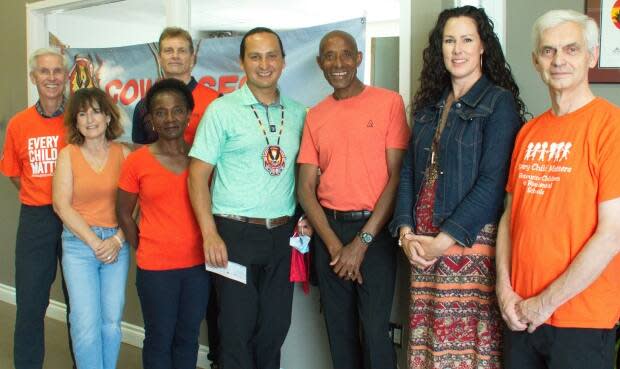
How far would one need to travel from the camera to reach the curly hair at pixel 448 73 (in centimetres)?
188

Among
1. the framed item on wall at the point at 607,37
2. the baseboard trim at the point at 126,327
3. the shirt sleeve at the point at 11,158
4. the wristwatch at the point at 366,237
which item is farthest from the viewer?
the baseboard trim at the point at 126,327

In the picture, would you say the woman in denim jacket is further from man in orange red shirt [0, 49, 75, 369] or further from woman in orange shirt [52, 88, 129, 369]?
man in orange red shirt [0, 49, 75, 369]

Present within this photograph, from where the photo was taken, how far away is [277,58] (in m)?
2.31

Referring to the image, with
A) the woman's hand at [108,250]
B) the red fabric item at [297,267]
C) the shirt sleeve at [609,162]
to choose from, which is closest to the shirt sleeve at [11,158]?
the woman's hand at [108,250]

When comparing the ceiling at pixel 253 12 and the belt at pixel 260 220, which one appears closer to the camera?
the belt at pixel 260 220

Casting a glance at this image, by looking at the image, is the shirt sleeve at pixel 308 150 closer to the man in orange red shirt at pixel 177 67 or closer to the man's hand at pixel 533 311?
the man in orange red shirt at pixel 177 67

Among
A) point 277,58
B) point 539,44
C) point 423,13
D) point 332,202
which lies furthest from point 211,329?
point 539,44

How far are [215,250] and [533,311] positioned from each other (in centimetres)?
117

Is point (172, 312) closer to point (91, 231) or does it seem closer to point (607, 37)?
point (91, 231)

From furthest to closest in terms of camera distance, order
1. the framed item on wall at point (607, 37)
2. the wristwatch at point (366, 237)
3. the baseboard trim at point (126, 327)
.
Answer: the baseboard trim at point (126, 327) < the wristwatch at point (366, 237) < the framed item on wall at point (607, 37)

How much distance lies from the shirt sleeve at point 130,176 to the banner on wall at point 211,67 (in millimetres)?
872

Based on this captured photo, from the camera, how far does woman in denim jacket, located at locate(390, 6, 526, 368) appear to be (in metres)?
1.80

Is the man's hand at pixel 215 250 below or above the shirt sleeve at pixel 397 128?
below

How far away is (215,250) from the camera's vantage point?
7.26 ft
